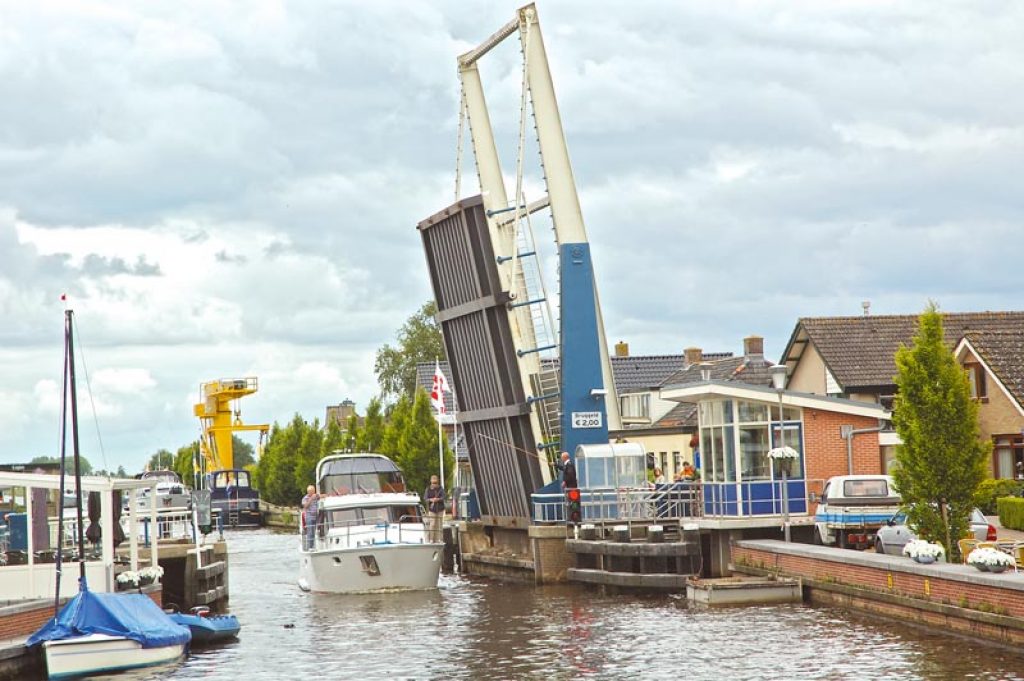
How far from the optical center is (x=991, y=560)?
67.5ft

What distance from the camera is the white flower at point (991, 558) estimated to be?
20.5 metres

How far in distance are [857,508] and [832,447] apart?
2528 mm

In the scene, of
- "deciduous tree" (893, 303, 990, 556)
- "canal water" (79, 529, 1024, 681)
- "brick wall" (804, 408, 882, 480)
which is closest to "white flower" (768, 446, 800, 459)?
"brick wall" (804, 408, 882, 480)

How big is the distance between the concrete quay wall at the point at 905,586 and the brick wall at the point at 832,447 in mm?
2281

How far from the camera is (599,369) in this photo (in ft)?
113

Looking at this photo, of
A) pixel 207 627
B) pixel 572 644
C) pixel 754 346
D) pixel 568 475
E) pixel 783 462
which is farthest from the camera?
pixel 754 346

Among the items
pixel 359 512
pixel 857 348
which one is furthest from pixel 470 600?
pixel 857 348

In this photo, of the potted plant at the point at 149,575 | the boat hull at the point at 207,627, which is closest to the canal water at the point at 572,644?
the boat hull at the point at 207,627

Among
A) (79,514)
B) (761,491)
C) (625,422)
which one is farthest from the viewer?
(625,422)

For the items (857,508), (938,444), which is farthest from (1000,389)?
(938,444)

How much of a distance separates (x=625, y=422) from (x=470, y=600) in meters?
27.8

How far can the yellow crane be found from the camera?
263 ft

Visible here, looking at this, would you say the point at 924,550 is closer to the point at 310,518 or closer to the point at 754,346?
the point at 310,518

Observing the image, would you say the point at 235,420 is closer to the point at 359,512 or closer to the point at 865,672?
the point at 359,512
